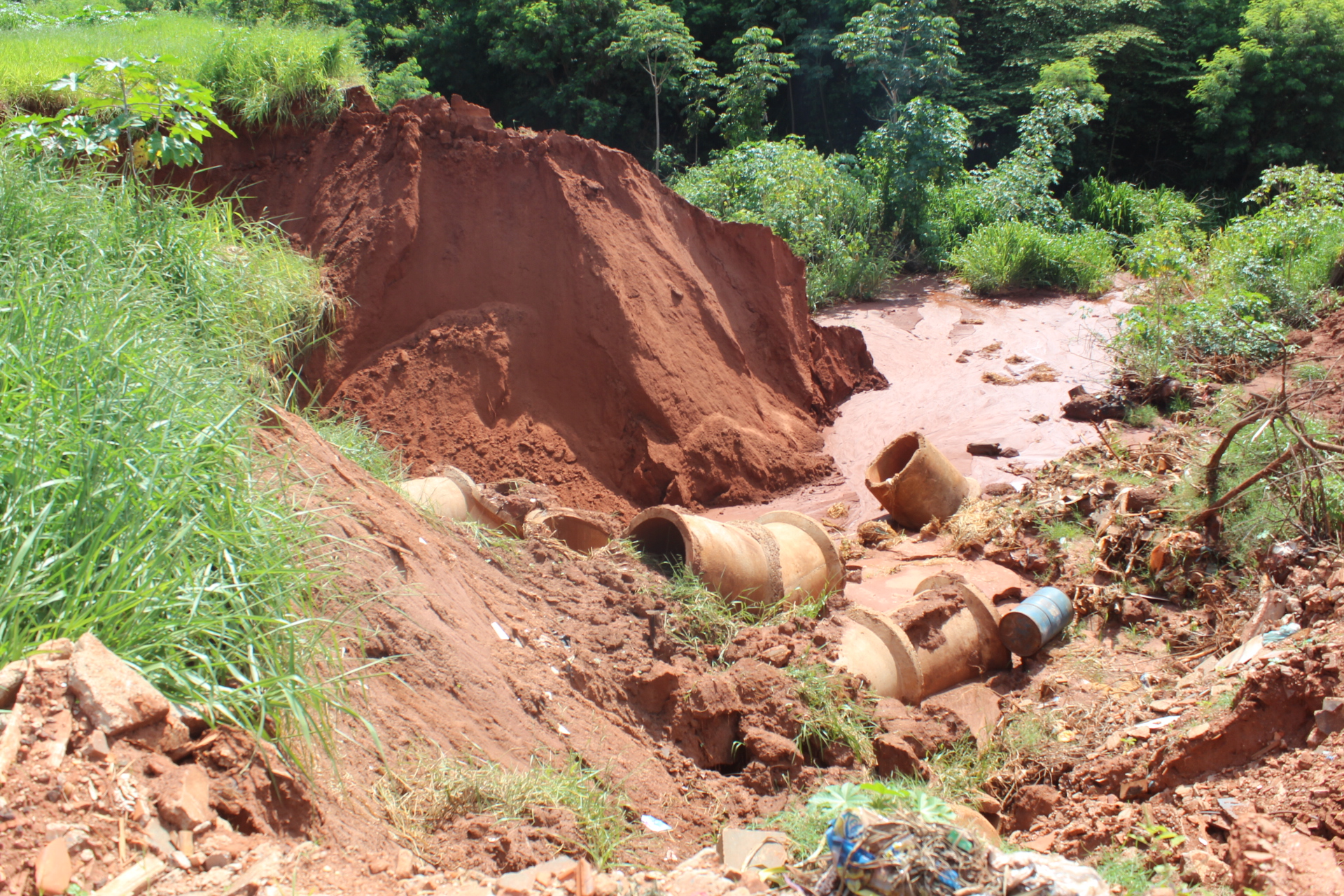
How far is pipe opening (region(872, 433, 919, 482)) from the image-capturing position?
753 cm

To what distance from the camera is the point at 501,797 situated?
9.09 feet

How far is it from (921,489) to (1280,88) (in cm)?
1479

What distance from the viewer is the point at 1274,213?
10.8m

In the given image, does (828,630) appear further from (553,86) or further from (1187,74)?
(1187,74)

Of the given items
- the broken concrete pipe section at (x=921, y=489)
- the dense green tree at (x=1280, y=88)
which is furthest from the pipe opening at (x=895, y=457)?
the dense green tree at (x=1280, y=88)

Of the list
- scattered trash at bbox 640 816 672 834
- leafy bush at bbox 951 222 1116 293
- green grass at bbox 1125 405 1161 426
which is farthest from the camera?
leafy bush at bbox 951 222 1116 293

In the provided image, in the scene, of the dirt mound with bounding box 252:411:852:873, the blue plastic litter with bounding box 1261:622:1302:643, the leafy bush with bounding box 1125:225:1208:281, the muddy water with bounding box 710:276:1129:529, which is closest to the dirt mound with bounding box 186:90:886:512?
the muddy water with bounding box 710:276:1129:529

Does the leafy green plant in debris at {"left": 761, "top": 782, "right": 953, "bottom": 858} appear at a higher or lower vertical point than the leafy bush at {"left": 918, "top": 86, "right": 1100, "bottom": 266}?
lower

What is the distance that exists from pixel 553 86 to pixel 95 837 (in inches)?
767

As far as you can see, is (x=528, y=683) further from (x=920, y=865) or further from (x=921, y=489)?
(x=921, y=489)

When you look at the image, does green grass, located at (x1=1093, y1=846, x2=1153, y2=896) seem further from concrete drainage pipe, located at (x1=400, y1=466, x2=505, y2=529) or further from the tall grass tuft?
the tall grass tuft

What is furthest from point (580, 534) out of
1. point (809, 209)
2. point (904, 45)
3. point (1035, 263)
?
point (904, 45)

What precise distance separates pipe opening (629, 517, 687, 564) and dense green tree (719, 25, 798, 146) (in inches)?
515

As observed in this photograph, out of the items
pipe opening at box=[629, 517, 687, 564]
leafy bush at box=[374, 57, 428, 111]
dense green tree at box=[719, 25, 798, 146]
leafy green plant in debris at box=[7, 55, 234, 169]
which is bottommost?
pipe opening at box=[629, 517, 687, 564]
